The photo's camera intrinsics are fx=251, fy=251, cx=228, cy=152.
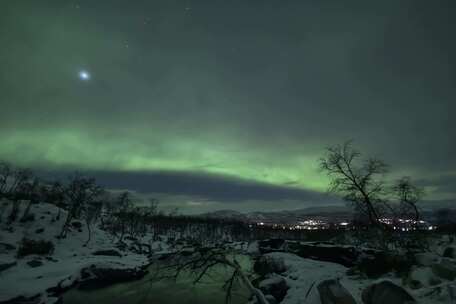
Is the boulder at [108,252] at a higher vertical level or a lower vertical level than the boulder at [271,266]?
lower

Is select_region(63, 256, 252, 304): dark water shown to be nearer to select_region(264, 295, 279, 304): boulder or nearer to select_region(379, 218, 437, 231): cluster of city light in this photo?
select_region(264, 295, 279, 304): boulder

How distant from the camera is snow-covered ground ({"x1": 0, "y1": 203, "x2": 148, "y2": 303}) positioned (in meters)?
26.3

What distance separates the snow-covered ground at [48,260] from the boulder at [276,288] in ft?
62.5

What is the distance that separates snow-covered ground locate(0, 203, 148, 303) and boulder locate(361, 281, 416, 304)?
25614 millimetres

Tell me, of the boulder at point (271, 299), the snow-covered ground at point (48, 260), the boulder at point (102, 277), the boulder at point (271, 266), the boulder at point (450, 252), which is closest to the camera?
the boulder at point (271, 299)

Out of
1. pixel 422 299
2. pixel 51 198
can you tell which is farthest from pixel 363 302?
pixel 51 198

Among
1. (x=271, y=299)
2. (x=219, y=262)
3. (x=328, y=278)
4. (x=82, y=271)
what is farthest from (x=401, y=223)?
(x=82, y=271)

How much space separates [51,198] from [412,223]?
298 ft

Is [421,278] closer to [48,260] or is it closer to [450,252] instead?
[450,252]

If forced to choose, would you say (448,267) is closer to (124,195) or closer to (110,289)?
(110,289)

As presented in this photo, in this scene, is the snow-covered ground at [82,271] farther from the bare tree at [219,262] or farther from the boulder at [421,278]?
the bare tree at [219,262]

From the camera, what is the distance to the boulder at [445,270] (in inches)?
552

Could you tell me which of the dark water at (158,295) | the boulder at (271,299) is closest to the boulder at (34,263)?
the dark water at (158,295)

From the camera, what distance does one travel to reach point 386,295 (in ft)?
43.4
